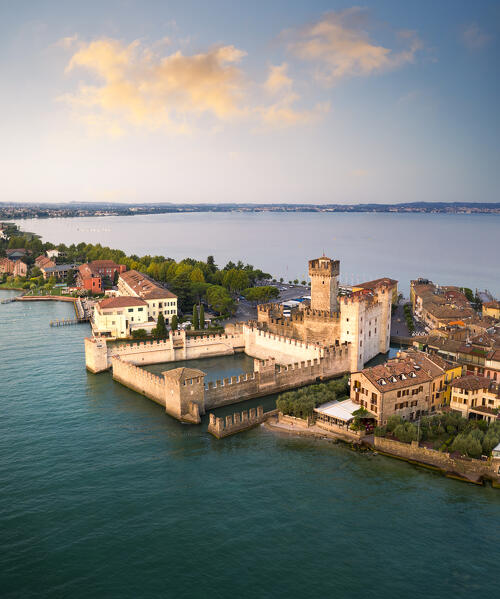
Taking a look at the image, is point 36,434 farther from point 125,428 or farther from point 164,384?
point 164,384

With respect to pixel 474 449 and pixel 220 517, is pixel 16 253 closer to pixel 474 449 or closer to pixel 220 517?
pixel 220 517

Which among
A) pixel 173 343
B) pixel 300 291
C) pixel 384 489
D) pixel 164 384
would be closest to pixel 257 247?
pixel 300 291

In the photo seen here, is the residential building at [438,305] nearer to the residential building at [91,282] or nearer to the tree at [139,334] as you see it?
the tree at [139,334]

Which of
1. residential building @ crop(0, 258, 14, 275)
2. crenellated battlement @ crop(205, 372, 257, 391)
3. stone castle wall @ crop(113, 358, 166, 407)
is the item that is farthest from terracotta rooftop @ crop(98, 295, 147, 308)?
residential building @ crop(0, 258, 14, 275)

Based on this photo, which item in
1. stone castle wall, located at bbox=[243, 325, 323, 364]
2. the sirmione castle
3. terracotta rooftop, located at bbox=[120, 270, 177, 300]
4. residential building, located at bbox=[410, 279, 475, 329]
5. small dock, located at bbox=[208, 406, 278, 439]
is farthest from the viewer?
terracotta rooftop, located at bbox=[120, 270, 177, 300]

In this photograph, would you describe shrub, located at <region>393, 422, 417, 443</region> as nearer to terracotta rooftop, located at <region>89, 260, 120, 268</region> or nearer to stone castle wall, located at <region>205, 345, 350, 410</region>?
stone castle wall, located at <region>205, 345, 350, 410</region>

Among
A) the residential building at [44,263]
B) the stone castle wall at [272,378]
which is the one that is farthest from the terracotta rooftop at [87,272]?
the stone castle wall at [272,378]
